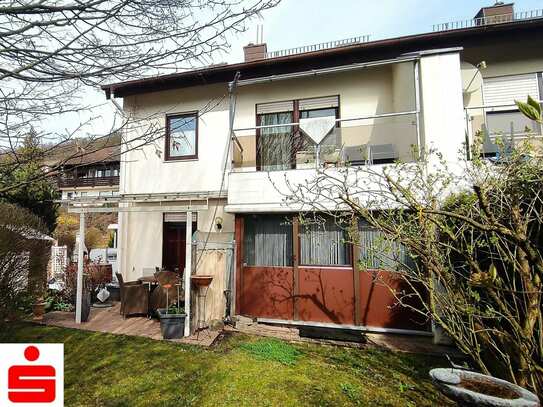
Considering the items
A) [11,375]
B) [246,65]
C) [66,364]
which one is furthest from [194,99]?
[11,375]

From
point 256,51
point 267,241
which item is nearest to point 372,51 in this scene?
point 256,51

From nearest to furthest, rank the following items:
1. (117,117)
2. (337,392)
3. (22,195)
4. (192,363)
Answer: (117,117), (337,392), (192,363), (22,195)

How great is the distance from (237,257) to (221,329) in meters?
1.79

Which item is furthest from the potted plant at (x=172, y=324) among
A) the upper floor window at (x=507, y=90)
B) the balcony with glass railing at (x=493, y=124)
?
the upper floor window at (x=507, y=90)

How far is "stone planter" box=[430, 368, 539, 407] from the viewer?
9.63 feet

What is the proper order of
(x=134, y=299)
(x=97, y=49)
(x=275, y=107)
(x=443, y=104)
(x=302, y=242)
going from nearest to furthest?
(x=97, y=49) → (x=443, y=104) → (x=302, y=242) → (x=134, y=299) → (x=275, y=107)

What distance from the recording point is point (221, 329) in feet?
24.0

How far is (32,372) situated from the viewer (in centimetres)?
259

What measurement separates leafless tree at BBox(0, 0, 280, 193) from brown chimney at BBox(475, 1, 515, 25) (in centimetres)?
1066

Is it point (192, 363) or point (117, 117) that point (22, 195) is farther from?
point (117, 117)

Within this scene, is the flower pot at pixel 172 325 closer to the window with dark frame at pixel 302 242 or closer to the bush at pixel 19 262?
the window with dark frame at pixel 302 242

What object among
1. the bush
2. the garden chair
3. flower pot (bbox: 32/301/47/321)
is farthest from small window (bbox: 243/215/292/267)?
flower pot (bbox: 32/301/47/321)

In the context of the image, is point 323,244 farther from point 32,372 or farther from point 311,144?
point 32,372

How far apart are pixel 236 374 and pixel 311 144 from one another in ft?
18.2
